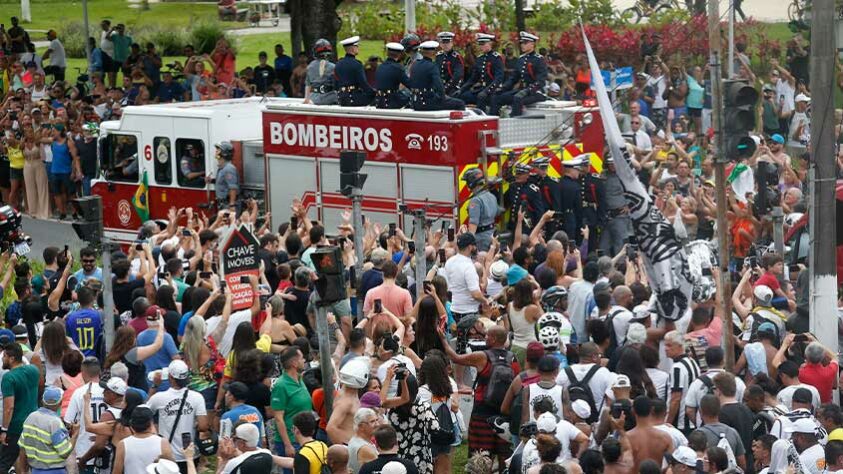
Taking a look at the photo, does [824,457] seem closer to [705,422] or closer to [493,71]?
[705,422]

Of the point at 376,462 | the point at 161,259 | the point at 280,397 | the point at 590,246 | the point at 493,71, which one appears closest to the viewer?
the point at 376,462

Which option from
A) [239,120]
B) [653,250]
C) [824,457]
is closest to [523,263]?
[653,250]

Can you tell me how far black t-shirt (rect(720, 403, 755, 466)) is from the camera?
11.3 meters

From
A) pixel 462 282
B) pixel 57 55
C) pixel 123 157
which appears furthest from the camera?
pixel 57 55

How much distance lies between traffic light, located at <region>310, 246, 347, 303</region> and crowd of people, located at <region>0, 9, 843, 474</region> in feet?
1.21

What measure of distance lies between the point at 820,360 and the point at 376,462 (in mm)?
3994

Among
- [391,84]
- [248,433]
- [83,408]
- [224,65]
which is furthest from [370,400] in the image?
[224,65]

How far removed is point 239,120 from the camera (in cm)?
2252

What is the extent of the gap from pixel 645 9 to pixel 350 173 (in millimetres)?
22489

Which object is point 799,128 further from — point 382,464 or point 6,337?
point 382,464

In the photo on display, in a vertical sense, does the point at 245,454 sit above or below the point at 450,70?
below

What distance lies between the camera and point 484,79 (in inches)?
848

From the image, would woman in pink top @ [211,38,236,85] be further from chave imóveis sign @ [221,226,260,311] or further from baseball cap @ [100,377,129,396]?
baseball cap @ [100,377,129,396]

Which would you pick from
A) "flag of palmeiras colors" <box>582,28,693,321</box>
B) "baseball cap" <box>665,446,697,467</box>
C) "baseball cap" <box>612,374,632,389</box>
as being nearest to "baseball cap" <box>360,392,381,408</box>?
"baseball cap" <box>612,374,632,389</box>
